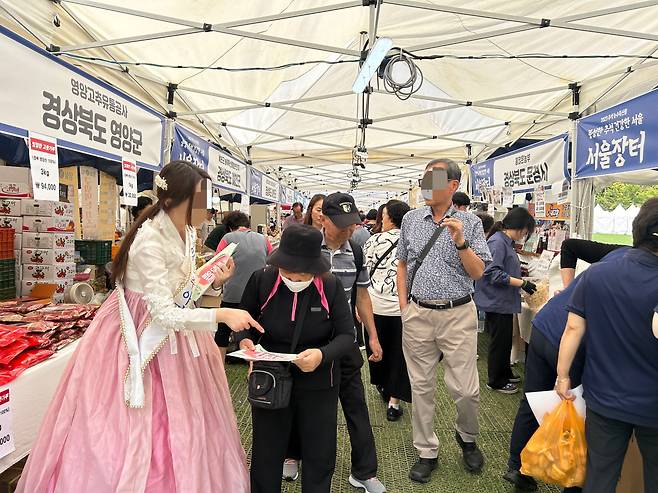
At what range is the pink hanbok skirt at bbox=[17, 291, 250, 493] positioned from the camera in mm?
1691

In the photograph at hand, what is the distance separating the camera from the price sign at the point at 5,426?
71.6 inches

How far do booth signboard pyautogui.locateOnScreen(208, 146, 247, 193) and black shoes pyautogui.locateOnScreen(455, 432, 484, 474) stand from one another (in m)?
4.11

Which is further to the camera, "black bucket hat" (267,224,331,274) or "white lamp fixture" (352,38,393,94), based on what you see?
"white lamp fixture" (352,38,393,94)

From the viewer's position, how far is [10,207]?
330 cm

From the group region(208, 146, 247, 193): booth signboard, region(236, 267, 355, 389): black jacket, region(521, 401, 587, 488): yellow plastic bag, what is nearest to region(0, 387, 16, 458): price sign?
region(236, 267, 355, 389): black jacket

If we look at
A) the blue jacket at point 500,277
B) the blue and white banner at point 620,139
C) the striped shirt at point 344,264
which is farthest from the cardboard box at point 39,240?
the blue and white banner at point 620,139

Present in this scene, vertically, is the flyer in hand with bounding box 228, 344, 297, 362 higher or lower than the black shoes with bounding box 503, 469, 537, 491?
higher

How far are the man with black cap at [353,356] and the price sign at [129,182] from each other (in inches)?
73.2

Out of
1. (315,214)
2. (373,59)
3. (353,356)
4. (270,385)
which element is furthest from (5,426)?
(373,59)

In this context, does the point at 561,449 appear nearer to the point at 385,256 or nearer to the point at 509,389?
the point at 385,256

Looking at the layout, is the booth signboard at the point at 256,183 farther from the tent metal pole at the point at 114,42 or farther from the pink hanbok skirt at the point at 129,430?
the pink hanbok skirt at the point at 129,430

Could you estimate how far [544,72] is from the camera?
4.82 metres

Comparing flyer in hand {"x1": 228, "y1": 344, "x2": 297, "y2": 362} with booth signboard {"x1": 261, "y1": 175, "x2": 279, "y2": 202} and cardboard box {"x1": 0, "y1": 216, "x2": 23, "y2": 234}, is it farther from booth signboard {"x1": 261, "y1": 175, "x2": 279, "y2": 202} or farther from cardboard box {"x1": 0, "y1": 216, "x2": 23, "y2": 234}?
booth signboard {"x1": 261, "y1": 175, "x2": 279, "y2": 202}

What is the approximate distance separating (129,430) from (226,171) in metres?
5.30
